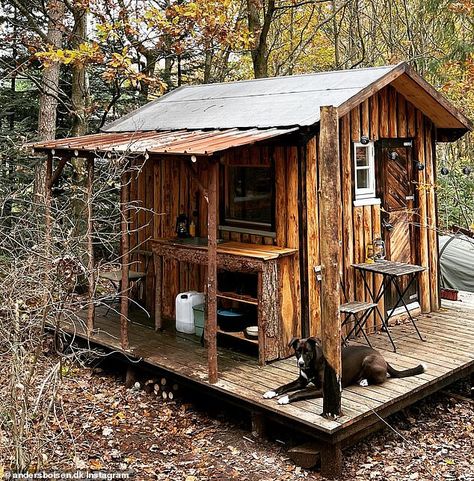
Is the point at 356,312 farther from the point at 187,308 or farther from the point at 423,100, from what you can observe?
the point at 423,100

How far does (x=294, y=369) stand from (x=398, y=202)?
121 inches

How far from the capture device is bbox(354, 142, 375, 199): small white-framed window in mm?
7602

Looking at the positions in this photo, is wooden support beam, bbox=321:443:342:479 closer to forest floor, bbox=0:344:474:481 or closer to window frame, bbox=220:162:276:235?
forest floor, bbox=0:344:474:481

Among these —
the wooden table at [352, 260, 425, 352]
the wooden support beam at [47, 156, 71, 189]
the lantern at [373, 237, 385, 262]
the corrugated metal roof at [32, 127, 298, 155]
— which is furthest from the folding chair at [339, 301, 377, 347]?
the wooden support beam at [47, 156, 71, 189]

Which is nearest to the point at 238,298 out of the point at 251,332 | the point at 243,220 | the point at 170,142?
the point at 251,332

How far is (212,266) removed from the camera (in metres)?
6.03

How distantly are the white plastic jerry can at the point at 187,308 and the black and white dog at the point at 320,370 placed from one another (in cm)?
234

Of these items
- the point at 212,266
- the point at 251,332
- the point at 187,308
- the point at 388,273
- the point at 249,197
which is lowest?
the point at 251,332

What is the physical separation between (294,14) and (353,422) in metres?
15.3

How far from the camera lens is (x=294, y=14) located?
58.9ft

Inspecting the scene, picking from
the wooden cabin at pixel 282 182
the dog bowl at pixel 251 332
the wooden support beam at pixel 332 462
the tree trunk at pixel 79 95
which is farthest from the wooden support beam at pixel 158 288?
the tree trunk at pixel 79 95

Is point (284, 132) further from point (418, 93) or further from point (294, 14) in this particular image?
point (294, 14)

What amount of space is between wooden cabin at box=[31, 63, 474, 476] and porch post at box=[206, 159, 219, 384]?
0.05 feet

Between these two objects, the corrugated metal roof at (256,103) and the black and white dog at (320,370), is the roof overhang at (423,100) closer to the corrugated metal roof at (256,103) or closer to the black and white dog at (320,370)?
the corrugated metal roof at (256,103)
